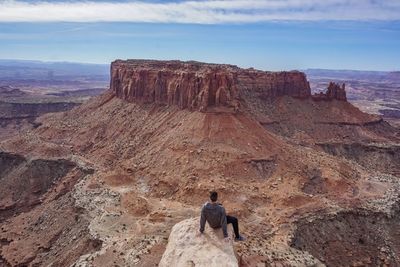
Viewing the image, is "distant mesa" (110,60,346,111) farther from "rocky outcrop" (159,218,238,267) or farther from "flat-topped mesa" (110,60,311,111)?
"rocky outcrop" (159,218,238,267)

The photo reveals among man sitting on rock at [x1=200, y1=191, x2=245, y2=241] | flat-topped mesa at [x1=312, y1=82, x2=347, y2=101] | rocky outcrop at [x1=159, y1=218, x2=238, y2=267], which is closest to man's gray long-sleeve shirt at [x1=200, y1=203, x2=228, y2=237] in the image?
man sitting on rock at [x1=200, y1=191, x2=245, y2=241]

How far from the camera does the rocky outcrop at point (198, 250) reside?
26562mm

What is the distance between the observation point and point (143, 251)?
131 feet

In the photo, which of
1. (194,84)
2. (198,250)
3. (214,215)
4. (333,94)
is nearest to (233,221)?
(214,215)

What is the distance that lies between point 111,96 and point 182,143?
118 ft

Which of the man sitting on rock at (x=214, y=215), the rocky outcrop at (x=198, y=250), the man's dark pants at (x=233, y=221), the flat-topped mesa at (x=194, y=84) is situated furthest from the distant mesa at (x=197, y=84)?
the man sitting on rock at (x=214, y=215)

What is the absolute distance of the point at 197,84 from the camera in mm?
69000

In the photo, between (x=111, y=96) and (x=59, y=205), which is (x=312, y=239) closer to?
(x=59, y=205)

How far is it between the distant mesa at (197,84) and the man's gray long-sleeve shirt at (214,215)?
38621mm

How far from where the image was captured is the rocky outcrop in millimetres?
26562

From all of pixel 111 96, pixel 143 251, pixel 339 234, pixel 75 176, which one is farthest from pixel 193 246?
pixel 111 96

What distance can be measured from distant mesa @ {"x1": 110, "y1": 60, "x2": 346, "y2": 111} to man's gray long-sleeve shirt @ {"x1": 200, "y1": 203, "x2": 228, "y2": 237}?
38.6 metres

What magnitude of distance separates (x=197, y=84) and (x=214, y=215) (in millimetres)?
42281

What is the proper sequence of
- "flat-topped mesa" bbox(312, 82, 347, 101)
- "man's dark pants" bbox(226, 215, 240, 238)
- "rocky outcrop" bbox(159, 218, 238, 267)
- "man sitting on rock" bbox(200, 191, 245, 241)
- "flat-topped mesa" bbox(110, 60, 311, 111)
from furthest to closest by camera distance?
"flat-topped mesa" bbox(312, 82, 347, 101)
"flat-topped mesa" bbox(110, 60, 311, 111)
"man's dark pants" bbox(226, 215, 240, 238)
"man sitting on rock" bbox(200, 191, 245, 241)
"rocky outcrop" bbox(159, 218, 238, 267)
